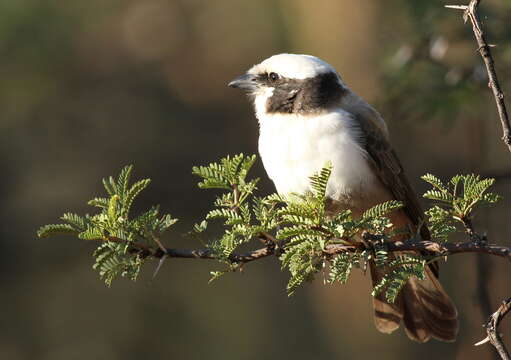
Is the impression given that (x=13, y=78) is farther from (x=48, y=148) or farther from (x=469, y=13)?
(x=469, y=13)

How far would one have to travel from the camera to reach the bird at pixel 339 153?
14.3 feet

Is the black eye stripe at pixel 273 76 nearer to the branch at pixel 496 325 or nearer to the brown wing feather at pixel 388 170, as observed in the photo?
the brown wing feather at pixel 388 170

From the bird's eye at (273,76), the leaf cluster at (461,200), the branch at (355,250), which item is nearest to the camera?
the branch at (355,250)

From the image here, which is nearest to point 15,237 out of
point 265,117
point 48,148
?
point 48,148

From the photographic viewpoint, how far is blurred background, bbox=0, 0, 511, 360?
8430mm

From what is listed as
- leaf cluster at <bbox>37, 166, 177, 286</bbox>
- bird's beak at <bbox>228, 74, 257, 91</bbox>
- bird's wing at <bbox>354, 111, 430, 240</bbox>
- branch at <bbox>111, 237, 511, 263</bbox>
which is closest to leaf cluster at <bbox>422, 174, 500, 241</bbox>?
branch at <bbox>111, 237, 511, 263</bbox>

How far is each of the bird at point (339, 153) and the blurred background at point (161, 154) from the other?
10.2 feet

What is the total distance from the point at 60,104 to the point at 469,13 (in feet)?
22.9

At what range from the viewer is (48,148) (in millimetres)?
9000

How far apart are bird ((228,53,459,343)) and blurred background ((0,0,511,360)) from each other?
10.2ft

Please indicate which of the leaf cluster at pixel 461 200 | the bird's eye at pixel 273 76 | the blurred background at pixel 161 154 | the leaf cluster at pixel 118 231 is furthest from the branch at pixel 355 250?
the blurred background at pixel 161 154

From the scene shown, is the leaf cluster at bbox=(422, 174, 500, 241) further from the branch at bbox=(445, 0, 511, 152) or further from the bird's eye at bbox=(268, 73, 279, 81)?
the bird's eye at bbox=(268, 73, 279, 81)

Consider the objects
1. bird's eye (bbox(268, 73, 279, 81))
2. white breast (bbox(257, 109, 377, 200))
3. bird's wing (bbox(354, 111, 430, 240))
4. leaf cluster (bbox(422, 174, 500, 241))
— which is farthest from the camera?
bird's eye (bbox(268, 73, 279, 81))

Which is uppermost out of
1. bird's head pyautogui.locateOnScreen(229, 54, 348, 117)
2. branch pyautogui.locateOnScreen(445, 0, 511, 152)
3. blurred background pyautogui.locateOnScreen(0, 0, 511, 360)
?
branch pyautogui.locateOnScreen(445, 0, 511, 152)
